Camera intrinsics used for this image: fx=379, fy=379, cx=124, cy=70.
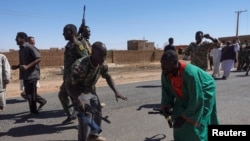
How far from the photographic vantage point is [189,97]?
3906mm

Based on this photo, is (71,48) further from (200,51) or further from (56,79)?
(56,79)

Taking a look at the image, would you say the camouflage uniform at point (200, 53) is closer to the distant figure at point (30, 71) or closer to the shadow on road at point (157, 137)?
the shadow on road at point (157, 137)

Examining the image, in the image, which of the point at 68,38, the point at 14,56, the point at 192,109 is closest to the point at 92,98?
the point at 192,109

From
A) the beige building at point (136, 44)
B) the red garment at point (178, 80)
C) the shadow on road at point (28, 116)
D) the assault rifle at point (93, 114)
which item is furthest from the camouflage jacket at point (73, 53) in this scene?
the beige building at point (136, 44)

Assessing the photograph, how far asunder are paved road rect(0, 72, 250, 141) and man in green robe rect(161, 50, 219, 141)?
3.27 ft

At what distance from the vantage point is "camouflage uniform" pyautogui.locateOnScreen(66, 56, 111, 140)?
454cm

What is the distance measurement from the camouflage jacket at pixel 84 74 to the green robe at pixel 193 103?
3.21 feet

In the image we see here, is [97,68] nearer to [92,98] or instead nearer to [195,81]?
[92,98]

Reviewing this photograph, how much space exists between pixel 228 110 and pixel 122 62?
30143 millimetres

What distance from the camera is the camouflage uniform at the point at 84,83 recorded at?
14.9 feet

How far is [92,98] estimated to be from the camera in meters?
4.80

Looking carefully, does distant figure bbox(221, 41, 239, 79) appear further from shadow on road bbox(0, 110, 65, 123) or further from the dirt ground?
shadow on road bbox(0, 110, 65, 123)

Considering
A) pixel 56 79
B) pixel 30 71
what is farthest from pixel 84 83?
pixel 56 79

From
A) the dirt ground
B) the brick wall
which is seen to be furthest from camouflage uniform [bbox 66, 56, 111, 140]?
the brick wall
